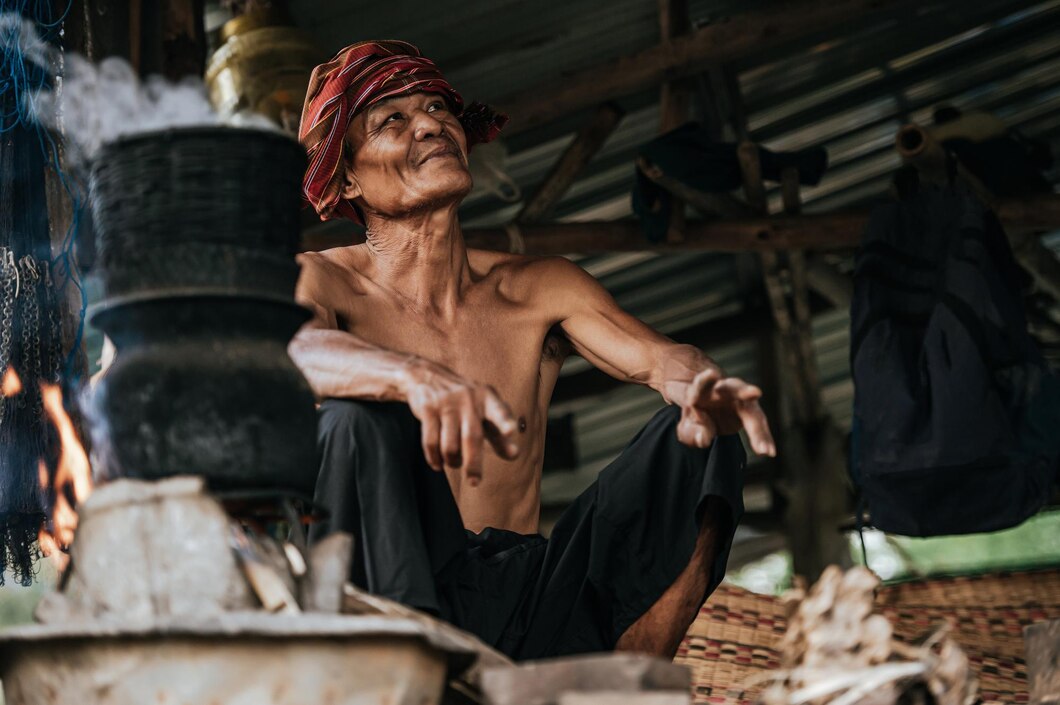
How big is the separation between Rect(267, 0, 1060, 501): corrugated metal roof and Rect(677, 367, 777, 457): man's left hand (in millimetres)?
3528

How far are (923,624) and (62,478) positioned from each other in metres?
2.80

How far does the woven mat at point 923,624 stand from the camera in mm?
4477

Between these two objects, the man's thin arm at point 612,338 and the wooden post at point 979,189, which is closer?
the man's thin arm at point 612,338

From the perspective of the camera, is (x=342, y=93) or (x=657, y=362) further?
(x=342, y=93)

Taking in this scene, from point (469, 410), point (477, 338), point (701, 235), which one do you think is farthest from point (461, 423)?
point (701, 235)

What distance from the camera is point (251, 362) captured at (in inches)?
90.4

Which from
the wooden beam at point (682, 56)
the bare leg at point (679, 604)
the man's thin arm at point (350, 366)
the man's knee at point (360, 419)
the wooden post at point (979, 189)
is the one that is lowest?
the bare leg at point (679, 604)

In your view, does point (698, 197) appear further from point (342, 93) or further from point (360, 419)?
point (360, 419)

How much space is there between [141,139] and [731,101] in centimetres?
519

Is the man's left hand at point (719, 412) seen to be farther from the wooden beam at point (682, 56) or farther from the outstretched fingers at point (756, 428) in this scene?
the wooden beam at point (682, 56)

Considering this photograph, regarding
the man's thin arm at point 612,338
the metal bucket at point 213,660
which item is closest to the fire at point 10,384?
the man's thin arm at point 612,338

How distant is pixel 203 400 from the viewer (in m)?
2.24

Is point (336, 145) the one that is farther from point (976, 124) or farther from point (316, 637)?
point (976, 124)

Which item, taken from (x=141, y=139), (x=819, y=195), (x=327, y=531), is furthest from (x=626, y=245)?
(x=141, y=139)
